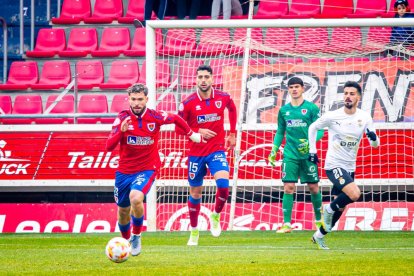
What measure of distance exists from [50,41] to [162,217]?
6.63 m

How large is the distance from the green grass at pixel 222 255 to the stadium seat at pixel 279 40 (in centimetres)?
401

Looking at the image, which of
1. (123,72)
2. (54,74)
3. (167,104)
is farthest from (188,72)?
(54,74)

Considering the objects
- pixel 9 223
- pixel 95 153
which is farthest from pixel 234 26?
pixel 9 223

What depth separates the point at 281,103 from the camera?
1828 centimetres

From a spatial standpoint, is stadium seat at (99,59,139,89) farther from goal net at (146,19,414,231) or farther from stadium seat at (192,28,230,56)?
stadium seat at (192,28,230,56)

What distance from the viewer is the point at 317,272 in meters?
8.68

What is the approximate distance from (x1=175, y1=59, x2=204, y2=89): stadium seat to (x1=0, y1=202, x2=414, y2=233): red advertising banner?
2605 millimetres

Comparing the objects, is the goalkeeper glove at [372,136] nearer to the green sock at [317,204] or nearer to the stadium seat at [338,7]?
the green sock at [317,204]

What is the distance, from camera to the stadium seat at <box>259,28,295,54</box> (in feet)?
60.3

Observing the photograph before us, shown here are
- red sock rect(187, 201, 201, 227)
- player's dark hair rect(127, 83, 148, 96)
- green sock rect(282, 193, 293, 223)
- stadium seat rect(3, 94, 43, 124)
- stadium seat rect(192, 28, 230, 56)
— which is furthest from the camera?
stadium seat rect(3, 94, 43, 124)

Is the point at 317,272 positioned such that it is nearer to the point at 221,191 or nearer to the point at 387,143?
the point at 221,191

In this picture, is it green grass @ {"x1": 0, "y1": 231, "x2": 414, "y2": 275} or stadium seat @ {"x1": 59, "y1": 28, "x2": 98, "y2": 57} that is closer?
green grass @ {"x1": 0, "y1": 231, "x2": 414, "y2": 275}

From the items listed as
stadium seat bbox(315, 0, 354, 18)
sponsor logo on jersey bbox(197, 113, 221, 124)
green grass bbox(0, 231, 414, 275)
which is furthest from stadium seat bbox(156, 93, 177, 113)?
stadium seat bbox(315, 0, 354, 18)

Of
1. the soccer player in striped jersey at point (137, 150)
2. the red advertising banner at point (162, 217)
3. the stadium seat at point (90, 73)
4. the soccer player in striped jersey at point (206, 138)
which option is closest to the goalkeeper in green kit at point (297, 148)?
the soccer player in striped jersey at point (206, 138)
